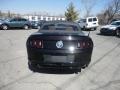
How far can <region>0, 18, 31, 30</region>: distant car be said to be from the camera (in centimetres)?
2695

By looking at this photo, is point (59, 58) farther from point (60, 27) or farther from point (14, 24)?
point (14, 24)

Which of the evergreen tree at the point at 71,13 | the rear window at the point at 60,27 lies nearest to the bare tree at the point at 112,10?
the evergreen tree at the point at 71,13

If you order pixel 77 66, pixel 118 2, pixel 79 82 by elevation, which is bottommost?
pixel 79 82

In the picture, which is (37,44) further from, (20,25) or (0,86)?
(20,25)

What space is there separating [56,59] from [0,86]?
1553 millimetres

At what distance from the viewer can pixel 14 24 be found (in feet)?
90.7

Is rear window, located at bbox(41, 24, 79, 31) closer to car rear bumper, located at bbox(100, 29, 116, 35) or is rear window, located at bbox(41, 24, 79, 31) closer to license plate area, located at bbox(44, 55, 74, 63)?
license plate area, located at bbox(44, 55, 74, 63)

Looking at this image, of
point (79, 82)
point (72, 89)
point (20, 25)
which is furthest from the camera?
point (20, 25)

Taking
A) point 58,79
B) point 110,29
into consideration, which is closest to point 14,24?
point 110,29

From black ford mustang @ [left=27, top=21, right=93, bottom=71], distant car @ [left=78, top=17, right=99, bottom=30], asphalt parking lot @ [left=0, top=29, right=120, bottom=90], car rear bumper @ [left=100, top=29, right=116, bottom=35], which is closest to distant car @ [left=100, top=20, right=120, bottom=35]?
car rear bumper @ [left=100, top=29, right=116, bottom=35]

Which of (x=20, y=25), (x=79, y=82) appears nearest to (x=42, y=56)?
(x=79, y=82)

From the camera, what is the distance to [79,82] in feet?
18.2

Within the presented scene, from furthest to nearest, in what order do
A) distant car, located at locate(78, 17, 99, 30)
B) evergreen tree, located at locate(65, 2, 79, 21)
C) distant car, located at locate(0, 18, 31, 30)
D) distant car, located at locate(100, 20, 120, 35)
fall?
evergreen tree, located at locate(65, 2, 79, 21) → distant car, located at locate(78, 17, 99, 30) → distant car, located at locate(0, 18, 31, 30) → distant car, located at locate(100, 20, 120, 35)

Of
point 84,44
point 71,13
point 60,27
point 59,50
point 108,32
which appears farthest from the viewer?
point 71,13
